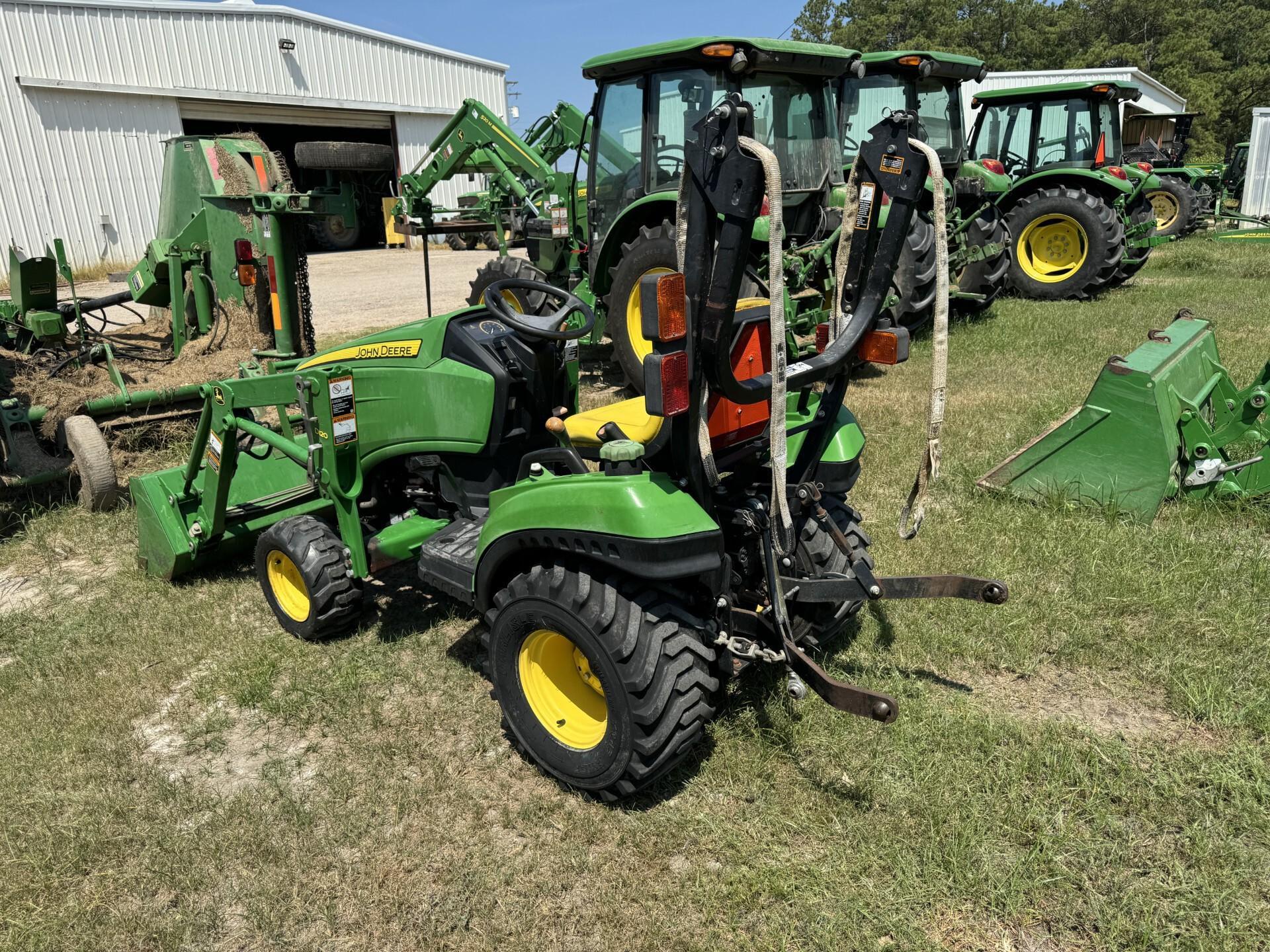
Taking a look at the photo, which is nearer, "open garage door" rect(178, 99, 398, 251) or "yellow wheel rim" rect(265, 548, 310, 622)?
"yellow wheel rim" rect(265, 548, 310, 622)

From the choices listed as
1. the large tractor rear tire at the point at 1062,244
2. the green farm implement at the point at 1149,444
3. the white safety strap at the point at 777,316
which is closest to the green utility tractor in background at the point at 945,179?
the large tractor rear tire at the point at 1062,244

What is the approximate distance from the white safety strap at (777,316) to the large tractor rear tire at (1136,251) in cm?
1059

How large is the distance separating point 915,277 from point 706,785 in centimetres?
588

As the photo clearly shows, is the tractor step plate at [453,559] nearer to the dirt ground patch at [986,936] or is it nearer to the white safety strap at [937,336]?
the white safety strap at [937,336]

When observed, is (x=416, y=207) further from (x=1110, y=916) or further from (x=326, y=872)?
(x=1110, y=916)

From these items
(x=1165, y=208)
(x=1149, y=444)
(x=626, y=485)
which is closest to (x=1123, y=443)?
(x=1149, y=444)

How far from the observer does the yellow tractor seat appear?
2.97m

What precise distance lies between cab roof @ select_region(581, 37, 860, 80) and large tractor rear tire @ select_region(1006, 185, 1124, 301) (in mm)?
4539

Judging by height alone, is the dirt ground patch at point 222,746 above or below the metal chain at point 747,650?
below

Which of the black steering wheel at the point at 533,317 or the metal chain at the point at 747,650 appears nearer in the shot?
the metal chain at the point at 747,650

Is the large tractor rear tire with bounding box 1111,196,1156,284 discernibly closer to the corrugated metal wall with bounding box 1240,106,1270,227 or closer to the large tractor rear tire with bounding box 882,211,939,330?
the large tractor rear tire with bounding box 882,211,939,330

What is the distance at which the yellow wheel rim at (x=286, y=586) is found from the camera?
378cm

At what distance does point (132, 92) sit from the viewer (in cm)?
1655

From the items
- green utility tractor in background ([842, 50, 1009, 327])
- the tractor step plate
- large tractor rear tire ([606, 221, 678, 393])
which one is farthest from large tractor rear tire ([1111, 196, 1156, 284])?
the tractor step plate
